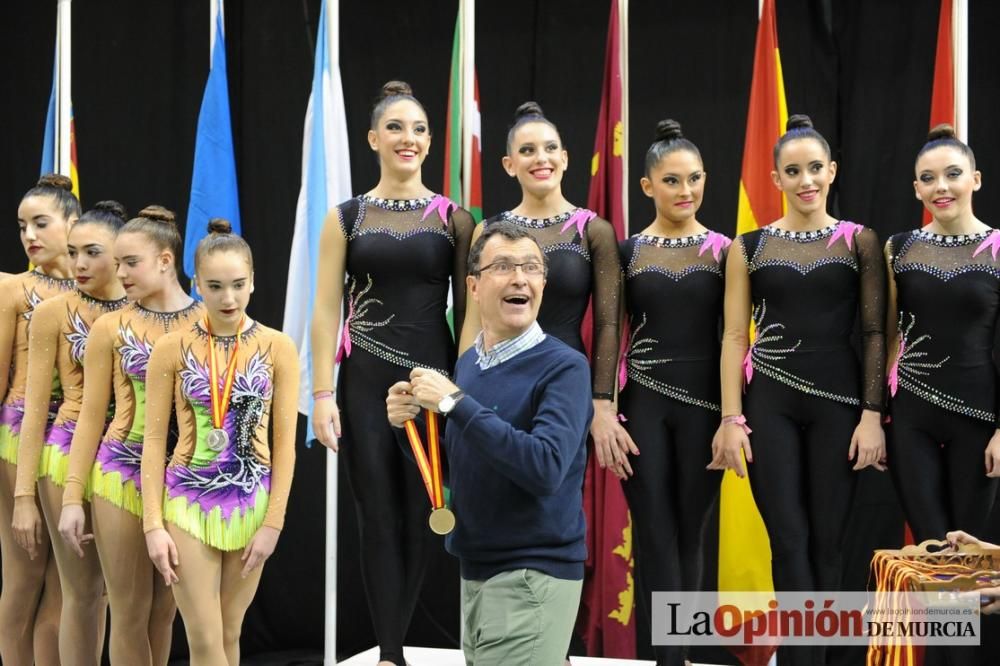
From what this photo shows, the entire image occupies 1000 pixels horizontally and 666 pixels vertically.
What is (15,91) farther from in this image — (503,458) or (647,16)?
(503,458)

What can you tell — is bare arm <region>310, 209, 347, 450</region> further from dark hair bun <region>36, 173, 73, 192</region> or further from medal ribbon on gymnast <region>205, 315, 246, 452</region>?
dark hair bun <region>36, 173, 73, 192</region>

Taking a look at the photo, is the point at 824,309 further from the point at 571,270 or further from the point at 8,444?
the point at 8,444

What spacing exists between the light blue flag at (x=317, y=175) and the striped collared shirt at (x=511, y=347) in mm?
2356

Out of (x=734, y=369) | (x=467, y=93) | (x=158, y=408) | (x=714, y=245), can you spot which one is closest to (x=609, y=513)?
(x=734, y=369)

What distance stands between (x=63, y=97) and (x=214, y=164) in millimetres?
639

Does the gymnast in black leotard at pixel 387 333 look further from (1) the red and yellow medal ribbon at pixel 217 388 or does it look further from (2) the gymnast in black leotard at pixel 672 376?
(2) the gymnast in black leotard at pixel 672 376

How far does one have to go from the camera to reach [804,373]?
352 centimetres

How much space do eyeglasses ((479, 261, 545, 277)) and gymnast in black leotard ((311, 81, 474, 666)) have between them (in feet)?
3.77

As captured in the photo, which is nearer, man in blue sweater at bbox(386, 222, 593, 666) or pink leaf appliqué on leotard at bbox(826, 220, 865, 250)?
man in blue sweater at bbox(386, 222, 593, 666)

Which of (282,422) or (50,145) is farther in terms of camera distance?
(50,145)

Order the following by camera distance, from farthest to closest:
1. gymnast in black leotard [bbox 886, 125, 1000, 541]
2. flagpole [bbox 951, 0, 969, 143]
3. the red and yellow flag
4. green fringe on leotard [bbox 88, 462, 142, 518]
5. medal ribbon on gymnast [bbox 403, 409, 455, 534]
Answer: the red and yellow flag → flagpole [bbox 951, 0, 969, 143] → gymnast in black leotard [bbox 886, 125, 1000, 541] → green fringe on leotard [bbox 88, 462, 142, 518] → medal ribbon on gymnast [bbox 403, 409, 455, 534]

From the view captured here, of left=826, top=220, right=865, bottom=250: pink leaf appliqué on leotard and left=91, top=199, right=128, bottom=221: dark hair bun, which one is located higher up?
left=91, top=199, right=128, bottom=221: dark hair bun

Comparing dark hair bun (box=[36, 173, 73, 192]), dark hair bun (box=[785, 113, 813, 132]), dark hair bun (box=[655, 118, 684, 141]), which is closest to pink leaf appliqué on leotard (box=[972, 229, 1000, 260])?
dark hair bun (box=[785, 113, 813, 132])

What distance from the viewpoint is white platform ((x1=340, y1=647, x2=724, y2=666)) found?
404 cm
